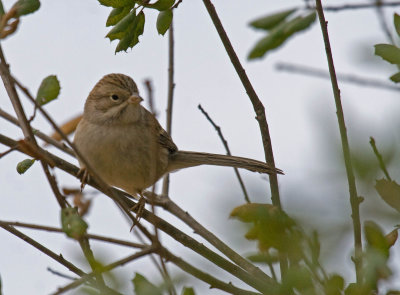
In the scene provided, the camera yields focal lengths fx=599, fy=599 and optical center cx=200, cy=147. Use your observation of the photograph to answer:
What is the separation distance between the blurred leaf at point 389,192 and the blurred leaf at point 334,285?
0.23 metres

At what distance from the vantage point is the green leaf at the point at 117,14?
2721 millimetres

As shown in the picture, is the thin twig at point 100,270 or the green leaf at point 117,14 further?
the green leaf at point 117,14

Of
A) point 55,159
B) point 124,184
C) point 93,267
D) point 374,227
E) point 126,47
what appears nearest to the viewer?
point 374,227

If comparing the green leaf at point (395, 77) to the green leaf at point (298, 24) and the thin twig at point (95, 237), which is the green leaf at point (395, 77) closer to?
the green leaf at point (298, 24)

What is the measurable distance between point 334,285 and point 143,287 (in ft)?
1.59

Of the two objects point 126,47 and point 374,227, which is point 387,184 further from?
point 126,47

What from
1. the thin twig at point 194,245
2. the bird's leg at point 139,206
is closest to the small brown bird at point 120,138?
the bird's leg at point 139,206

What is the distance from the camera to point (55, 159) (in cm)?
339

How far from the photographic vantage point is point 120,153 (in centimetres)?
530

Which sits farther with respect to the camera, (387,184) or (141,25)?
(141,25)

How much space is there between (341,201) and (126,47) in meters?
1.79

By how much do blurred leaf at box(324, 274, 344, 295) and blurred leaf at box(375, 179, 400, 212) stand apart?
0.23 m

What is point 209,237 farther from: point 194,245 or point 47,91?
point 47,91

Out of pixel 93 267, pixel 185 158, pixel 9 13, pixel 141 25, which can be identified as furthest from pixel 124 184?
pixel 93 267
